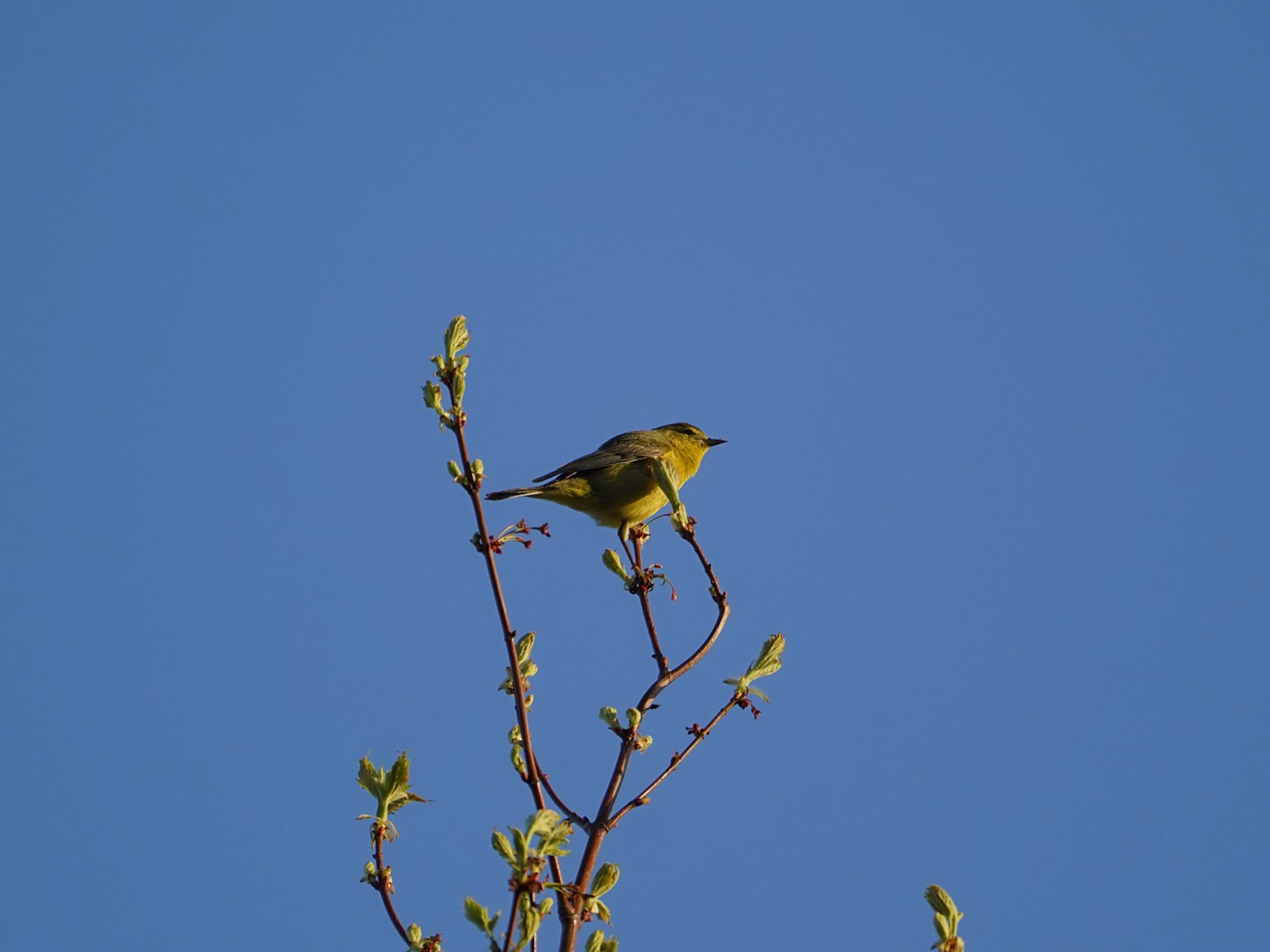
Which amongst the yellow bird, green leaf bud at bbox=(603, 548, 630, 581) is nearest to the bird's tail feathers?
the yellow bird

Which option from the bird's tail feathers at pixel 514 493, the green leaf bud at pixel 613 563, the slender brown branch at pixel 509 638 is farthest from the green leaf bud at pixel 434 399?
the bird's tail feathers at pixel 514 493

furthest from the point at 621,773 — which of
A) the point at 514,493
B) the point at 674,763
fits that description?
the point at 514,493

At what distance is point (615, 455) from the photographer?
9.22m

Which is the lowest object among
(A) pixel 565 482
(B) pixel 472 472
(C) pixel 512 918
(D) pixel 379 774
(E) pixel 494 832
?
(C) pixel 512 918

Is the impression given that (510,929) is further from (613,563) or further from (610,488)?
(610,488)

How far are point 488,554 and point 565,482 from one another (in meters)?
5.15

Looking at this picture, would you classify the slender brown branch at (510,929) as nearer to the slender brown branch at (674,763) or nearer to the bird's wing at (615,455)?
the slender brown branch at (674,763)

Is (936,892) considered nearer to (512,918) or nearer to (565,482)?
(512,918)

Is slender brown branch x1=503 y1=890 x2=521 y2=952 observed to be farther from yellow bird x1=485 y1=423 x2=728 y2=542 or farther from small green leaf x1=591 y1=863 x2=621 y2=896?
yellow bird x1=485 y1=423 x2=728 y2=542

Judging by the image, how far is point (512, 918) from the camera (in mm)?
2738

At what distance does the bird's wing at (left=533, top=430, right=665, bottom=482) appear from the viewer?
28.5ft

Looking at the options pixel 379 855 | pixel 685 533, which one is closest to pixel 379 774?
pixel 379 855

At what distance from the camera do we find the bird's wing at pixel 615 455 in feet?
28.5

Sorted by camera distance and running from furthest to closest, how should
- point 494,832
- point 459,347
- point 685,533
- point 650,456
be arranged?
1. point 650,456
2. point 685,533
3. point 459,347
4. point 494,832
